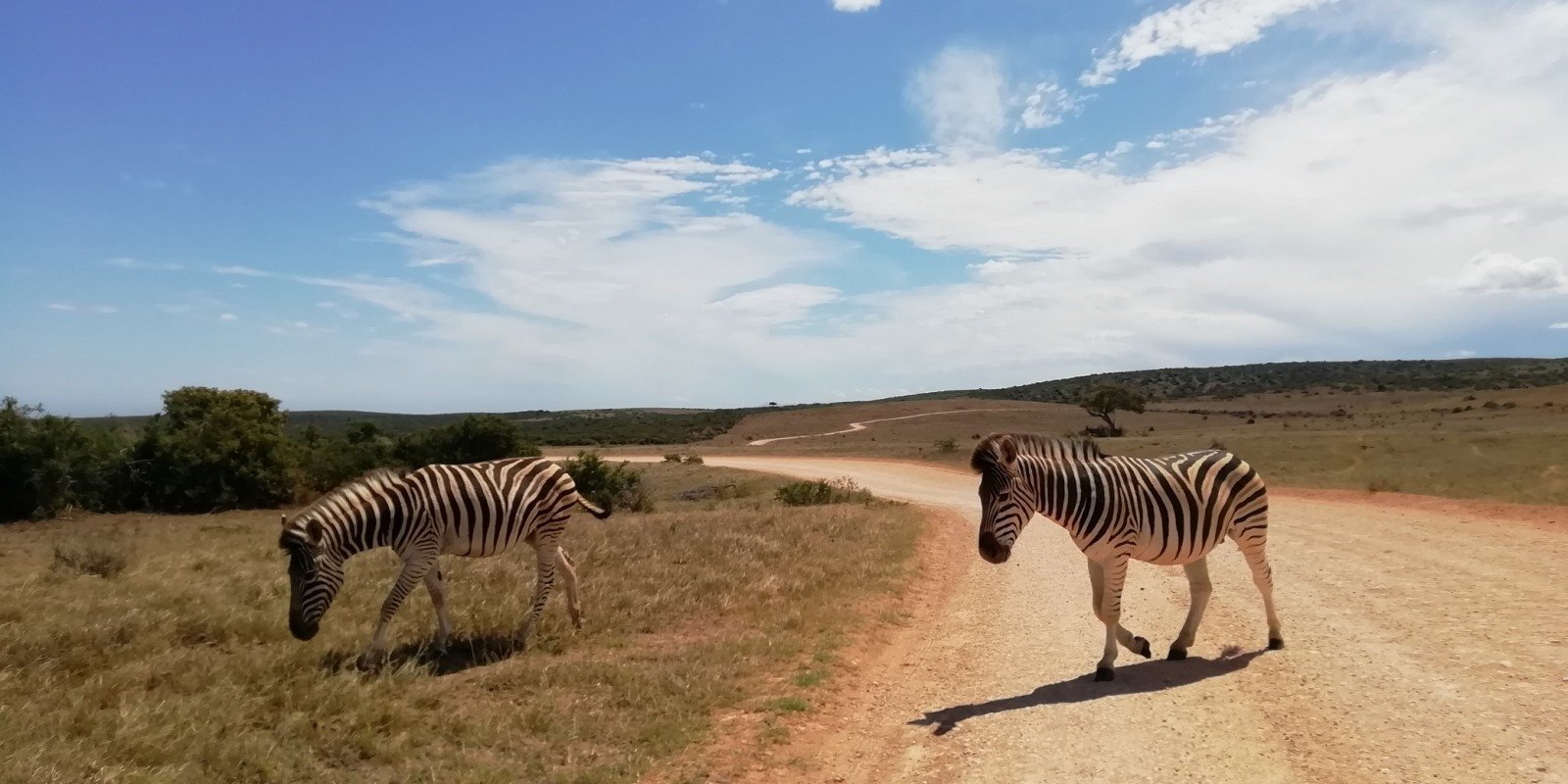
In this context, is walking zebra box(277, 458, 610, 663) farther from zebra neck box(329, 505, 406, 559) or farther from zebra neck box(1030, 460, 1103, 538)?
zebra neck box(1030, 460, 1103, 538)

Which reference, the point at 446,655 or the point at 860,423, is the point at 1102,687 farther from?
the point at 860,423

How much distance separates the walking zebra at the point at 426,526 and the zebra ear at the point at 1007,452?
16.9 feet

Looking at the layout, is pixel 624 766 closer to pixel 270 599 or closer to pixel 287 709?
pixel 287 709

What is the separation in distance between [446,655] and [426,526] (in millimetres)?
1299

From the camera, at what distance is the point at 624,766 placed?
6.16 meters

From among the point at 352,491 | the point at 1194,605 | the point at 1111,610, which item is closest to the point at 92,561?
the point at 352,491

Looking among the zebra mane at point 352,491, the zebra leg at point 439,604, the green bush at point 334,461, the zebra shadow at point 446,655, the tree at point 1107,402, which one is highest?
the tree at point 1107,402

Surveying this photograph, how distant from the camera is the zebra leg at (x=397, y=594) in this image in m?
8.18

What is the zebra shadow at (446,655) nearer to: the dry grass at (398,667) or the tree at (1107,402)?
the dry grass at (398,667)

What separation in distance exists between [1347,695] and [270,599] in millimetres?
10587

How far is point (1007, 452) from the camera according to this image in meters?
7.64

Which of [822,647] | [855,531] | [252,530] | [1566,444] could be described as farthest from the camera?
[1566,444]

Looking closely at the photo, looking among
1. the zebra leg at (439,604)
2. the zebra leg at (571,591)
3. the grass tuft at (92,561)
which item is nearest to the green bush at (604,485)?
the grass tuft at (92,561)

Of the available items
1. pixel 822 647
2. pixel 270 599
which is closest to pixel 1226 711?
pixel 822 647
